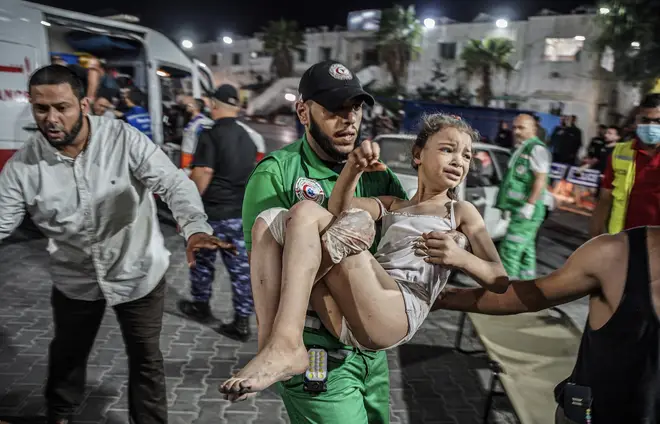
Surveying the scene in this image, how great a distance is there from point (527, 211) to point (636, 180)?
3.75ft

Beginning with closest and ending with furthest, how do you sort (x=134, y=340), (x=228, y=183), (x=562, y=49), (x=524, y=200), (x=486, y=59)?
(x=134, y=340)
(x=228, y=183)
(x=524, y=200)
(x=562, y=49)
(x=486, y=59)

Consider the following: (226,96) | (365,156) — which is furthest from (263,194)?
(226,96)

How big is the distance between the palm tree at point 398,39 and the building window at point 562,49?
1168cm

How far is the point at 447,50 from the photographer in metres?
42.2

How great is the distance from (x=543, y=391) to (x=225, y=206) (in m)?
3.19

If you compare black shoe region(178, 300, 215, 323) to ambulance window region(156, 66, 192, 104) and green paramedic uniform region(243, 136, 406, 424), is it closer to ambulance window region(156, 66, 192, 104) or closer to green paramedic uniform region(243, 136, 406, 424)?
green paramedic uniform region(243, 136, 406, 424)

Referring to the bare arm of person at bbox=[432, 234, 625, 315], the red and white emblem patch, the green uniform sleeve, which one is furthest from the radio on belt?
the red and white emblem patch

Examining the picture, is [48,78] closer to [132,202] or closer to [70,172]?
[70,172]

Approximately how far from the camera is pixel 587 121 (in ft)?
109

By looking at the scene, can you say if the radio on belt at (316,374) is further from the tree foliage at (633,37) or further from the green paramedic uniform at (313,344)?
the tree foliage at (633,37)

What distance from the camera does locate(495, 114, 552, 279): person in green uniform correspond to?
5152 mm

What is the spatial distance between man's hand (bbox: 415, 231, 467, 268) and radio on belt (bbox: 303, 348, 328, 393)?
0.58 metres

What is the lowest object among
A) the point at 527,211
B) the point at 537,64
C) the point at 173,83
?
the point at 527,211

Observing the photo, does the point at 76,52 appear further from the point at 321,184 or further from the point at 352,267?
the point at 352,267
